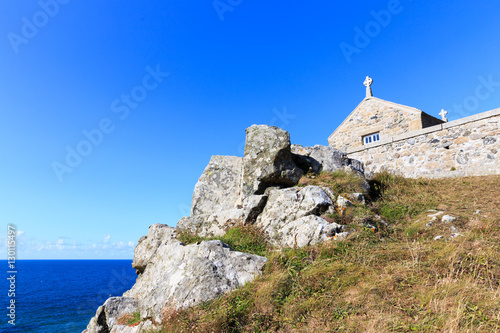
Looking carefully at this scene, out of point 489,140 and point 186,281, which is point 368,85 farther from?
point 186,281

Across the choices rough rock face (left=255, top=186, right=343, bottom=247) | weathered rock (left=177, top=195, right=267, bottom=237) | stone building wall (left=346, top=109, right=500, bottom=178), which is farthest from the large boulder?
stone building wall (left=346, top=109, right=500, bottom=178)

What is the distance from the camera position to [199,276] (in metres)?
5.18

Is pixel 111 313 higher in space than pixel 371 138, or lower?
lower

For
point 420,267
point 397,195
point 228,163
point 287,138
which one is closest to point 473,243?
point 420,267

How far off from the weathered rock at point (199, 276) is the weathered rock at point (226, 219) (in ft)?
6.61

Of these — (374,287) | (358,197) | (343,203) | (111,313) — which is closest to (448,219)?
(358,197)

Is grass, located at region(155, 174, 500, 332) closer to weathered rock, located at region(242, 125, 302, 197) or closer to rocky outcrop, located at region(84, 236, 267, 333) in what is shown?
rocky outcrop, located at region(84, 236, 267, 333)

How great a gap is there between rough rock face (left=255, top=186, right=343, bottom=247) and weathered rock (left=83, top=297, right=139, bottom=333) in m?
3.87

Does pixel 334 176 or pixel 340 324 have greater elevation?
pixel 334 176

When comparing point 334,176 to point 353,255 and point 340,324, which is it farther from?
point 340,324

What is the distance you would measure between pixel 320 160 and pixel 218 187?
4327mm

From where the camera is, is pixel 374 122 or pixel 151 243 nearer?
pixel 151 243

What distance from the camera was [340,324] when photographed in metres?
3.70

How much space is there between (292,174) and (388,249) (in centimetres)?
442
